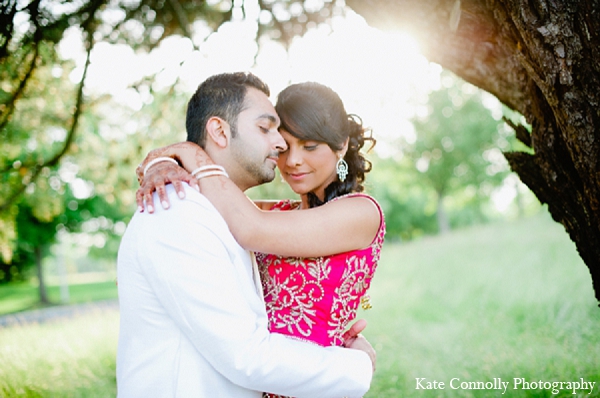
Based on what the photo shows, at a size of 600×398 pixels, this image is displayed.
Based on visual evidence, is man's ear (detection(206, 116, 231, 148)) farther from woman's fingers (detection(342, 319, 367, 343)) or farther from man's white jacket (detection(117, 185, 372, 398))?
woman's fingers (detection(342, 319, 367, 343))

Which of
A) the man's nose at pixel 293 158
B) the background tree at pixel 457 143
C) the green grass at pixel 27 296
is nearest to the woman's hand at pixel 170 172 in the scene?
the man's nose at pixel 293 158

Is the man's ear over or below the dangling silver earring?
over

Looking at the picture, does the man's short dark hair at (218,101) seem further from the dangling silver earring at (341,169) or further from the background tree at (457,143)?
the background tree at (457,143)

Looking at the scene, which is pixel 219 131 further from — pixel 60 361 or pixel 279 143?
pixel 60 361

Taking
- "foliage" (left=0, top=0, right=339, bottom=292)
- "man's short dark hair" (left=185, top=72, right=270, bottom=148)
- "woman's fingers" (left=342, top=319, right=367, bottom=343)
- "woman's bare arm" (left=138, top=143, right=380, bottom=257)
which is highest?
"foliage" (left=0, top=0, right=339, bottom=292)

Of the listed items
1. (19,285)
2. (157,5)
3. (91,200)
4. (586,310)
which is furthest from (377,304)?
(19,285)

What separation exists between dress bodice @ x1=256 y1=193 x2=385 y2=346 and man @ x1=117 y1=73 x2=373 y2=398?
0.35m

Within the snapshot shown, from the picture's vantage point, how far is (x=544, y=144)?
238 cm

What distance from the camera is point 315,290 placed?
2400mm

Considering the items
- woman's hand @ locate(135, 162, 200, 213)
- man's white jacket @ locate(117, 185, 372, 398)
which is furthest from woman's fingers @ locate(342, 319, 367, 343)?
woman's hand @ locate(135, 162, 200, 213)

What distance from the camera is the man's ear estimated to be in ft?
7.66

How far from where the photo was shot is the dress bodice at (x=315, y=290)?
2385mm

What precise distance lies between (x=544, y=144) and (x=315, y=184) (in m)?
1.25

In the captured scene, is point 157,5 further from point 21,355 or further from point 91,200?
point 91,200
